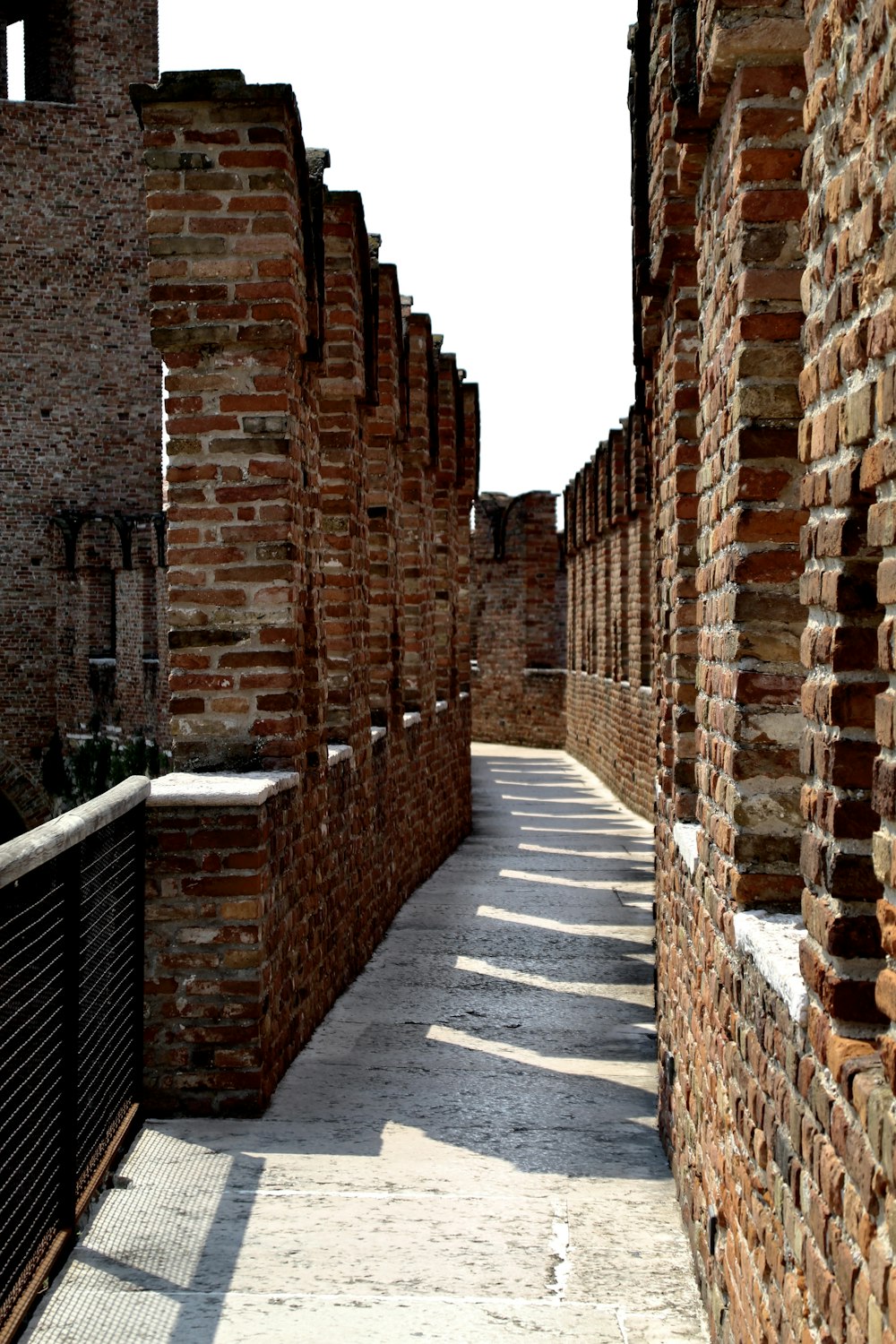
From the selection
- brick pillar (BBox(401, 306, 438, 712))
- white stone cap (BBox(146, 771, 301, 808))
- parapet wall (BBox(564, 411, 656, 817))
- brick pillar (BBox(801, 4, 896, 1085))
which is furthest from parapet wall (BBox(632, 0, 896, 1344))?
parapet wall (BBox(564, 411, 656, 817))

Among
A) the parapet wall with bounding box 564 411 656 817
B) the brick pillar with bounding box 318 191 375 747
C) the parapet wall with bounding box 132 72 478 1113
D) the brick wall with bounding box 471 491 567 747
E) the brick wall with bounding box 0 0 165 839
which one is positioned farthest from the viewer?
the brick wall with bounding box 471 491 567 747

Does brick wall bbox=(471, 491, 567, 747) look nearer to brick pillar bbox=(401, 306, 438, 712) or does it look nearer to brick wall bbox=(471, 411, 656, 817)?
brick wall bbox=(471, 411, 656, 817)

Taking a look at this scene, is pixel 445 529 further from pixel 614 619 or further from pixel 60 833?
pixel 60 833

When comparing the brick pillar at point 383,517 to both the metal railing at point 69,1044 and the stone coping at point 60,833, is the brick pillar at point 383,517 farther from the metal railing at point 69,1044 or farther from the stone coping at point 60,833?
the stone coping at point 60,833

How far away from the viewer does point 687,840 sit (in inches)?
170

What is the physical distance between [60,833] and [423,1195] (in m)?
1.59

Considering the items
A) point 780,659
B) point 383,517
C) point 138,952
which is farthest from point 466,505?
point 780,659

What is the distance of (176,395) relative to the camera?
5.71 meters

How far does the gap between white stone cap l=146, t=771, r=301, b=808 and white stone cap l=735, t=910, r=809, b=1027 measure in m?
2.33

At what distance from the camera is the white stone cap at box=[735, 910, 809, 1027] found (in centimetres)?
236

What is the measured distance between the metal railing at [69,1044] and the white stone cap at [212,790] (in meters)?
0.10

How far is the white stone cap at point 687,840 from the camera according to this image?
405cm

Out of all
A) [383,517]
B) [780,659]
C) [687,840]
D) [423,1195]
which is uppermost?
[383,517]

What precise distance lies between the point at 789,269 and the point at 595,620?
707 inches
